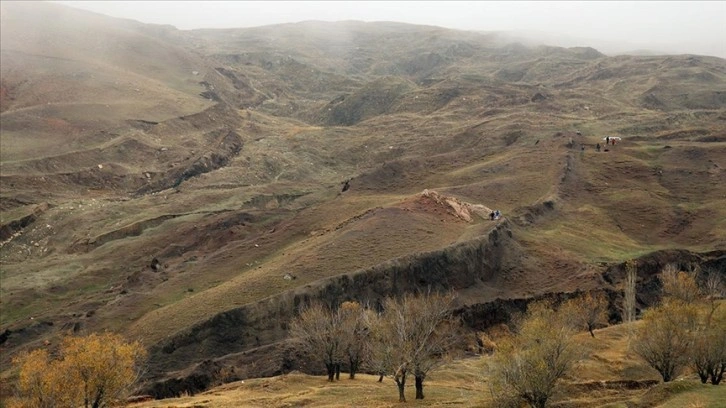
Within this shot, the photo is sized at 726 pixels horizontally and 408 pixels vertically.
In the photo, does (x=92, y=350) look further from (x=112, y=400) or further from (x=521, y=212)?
(x=521, y=212)

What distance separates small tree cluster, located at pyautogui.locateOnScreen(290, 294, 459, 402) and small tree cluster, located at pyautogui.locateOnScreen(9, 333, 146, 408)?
15.0 metres

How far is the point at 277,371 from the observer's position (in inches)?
2066

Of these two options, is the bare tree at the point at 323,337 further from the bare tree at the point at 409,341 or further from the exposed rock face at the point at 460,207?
the exposed rock face at the point at 460,207

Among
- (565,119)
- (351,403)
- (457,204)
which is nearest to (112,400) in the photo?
(351,403)

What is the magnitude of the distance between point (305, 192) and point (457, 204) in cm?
4095

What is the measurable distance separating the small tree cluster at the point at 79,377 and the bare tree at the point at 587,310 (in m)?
35.7

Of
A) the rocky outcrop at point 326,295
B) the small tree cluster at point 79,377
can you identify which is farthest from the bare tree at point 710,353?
the small tree cluster at point 79,377

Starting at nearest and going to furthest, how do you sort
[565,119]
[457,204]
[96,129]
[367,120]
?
[457,204] → [96,129] → [565,119] → [367,120]

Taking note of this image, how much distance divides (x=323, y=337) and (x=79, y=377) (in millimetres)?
17977

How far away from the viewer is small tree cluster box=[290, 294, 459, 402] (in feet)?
132

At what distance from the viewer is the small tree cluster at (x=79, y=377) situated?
3406cm

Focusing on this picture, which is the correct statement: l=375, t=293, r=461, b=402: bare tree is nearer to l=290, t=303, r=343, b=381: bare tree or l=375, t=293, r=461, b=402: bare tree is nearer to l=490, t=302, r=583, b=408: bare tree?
l=290, t=303, r=343, b=381: bare tree

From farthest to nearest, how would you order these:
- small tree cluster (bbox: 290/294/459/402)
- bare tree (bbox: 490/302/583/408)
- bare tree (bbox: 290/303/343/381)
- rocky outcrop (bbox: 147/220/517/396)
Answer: rocky outcrop (bbox: 147/220/517/396)
bare tree (bbox: 290/303/343/381)
small tree cluster (bbox: 290/294/459/402)
bare tree (bbox: 490/302/583/408)

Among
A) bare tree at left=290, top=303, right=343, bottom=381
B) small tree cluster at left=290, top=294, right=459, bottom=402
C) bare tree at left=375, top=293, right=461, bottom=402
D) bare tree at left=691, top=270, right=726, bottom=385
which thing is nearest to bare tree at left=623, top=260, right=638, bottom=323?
small tree cluster at left=290, top=294, right=459, bottom=402
